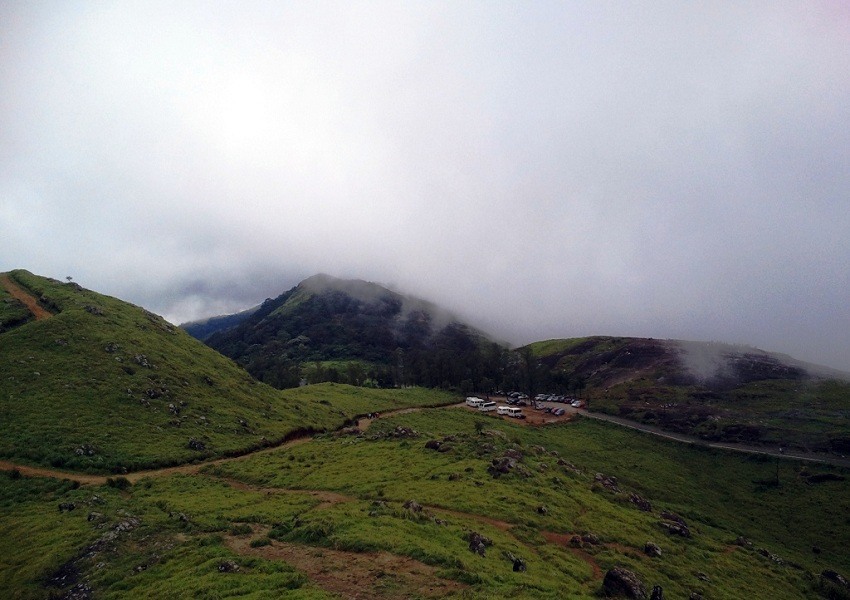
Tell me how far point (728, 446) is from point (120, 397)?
124800 millimetres

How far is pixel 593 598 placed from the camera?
23969 mm

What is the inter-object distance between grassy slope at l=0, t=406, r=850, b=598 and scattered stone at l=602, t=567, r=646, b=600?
1079 mm

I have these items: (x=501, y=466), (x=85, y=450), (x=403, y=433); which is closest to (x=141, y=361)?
(x=85, y=450)

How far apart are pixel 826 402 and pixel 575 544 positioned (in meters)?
139

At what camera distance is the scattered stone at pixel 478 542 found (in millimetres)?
26595

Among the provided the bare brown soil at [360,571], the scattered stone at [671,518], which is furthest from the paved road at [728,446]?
the bare brown soil at [360,571]

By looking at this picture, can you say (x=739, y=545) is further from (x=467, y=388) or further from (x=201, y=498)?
(x=467, y=388)

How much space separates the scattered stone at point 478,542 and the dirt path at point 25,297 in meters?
76.3

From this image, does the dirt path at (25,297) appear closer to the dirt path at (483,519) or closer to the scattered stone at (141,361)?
the scattered stone at (141,361)

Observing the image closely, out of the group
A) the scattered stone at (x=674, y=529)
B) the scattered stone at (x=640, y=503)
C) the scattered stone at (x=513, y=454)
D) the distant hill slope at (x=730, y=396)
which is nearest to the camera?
the scattered stone at (x=674, y=529)

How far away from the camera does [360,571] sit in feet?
73.4

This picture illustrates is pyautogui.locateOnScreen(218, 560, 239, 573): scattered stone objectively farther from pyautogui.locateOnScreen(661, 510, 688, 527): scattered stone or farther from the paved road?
the paved road

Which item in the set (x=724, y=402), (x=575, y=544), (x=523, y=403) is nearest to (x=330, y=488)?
(x=575, y=544)

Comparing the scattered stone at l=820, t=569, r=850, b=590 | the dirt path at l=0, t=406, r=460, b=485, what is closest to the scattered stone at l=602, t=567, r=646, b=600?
the scattered stone at l=820, t=569, r=850, b=590
